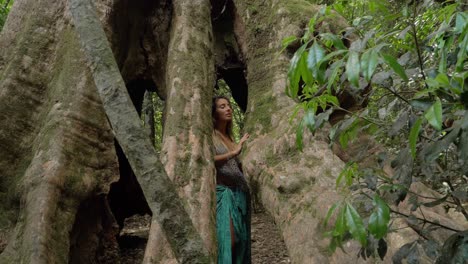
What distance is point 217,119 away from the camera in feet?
14.8

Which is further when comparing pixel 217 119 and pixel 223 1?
pixel 223 1

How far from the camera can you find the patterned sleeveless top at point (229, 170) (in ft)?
13.7

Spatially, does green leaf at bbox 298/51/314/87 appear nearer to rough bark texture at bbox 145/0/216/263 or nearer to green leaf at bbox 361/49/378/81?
green leaf at bbox 361/49/378/81

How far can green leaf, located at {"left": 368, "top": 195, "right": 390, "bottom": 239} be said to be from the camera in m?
1.46

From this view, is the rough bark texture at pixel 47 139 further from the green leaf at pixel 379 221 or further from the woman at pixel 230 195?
the green leaf at pixel 379 221

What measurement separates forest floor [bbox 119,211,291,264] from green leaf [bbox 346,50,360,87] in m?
4.95

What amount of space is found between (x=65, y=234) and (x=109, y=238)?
1.29m

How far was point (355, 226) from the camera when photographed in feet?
4.75

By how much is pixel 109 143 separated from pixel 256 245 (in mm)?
4409

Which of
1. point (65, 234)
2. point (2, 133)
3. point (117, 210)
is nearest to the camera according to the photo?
point (65, 234)

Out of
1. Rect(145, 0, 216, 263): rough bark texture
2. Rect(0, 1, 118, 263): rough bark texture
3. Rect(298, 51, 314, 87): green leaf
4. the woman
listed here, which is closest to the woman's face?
the woman

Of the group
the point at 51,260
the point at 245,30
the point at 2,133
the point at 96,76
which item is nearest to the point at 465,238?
the point at 96,76

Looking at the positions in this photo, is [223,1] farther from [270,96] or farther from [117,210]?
[117,210]

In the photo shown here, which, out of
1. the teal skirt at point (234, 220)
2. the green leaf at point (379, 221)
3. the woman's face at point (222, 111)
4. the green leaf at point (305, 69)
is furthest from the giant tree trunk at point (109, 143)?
the green leaf at point (305, 69)
